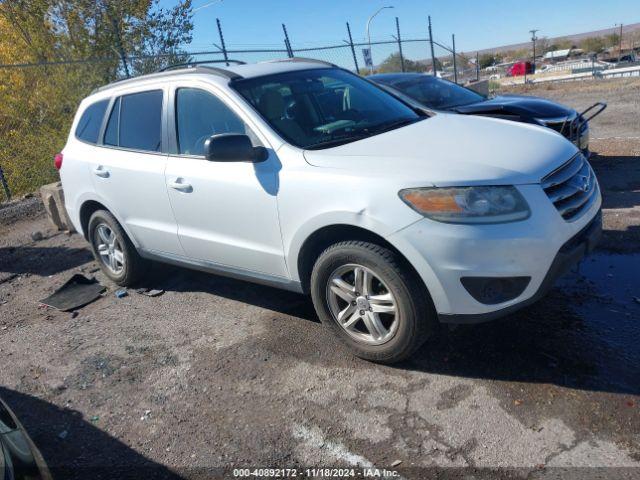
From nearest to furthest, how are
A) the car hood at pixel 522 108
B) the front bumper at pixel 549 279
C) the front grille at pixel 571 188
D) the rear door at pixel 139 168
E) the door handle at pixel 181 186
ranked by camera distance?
the front bumper at pixel 549 279 → the front grille at pixel 571 188 → the door handle at pixel 181 186 → the rear door at pixel 139 168 → the car hood at pixel 522 108

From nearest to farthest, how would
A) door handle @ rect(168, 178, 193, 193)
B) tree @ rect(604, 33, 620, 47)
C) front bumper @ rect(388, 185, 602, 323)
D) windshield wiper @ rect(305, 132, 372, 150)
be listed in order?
front bumper @ rect(388, 185, 602, 323), windshield wiper @ rect(305, 132, 372, 150), door handle @ rect(168, 178, 193, 193), tree @ rect(604, 33, 620, 47)

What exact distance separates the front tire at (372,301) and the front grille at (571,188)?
905 mm

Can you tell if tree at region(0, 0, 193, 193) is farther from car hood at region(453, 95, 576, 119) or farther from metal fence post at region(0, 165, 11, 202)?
car hood at region(453, 95, 576, 119)

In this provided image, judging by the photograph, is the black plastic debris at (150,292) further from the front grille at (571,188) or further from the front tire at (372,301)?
the front grille at (571,188)

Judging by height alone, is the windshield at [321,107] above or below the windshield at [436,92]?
above

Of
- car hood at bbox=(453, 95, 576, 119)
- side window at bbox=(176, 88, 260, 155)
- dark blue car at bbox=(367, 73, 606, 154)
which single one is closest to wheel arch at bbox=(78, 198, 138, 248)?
side window at bbox=(176, 88, 260, 155)

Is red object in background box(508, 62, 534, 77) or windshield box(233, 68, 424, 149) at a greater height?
windshield box(233, 68, 424, 149)

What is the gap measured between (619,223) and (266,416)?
404 cm

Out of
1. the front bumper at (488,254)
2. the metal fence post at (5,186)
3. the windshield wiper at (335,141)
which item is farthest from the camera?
the metal fence post at (5,186)

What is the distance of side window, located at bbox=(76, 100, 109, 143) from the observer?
5.38 meters

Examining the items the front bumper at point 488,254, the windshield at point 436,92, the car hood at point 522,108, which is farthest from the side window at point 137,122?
the windshield at point 436,92

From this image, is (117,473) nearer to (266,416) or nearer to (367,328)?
(266,416)

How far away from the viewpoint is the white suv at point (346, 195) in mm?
3096

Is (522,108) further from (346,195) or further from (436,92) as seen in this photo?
(346,195)
